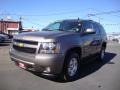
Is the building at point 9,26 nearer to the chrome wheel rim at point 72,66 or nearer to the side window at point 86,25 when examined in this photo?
the side window at point 86,25

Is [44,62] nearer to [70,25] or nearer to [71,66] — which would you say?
[71,66]

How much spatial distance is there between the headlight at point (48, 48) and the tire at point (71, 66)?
68 cm

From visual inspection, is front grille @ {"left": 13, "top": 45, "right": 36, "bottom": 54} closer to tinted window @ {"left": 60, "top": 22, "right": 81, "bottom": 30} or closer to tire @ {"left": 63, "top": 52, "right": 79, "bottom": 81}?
tire @ {"left": 63, "top": 52, "right": 79, "bottom": 81}

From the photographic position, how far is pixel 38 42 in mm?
5824

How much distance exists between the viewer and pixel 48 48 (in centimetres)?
582

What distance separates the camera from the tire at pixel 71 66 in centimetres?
640

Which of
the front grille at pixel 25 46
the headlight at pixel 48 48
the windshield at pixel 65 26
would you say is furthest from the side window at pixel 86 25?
the front grille at pixel 25 46

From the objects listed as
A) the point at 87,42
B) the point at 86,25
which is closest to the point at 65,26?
the point at 86,25

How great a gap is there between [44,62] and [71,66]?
4.39ft

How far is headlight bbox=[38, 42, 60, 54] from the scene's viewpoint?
19.0 ft

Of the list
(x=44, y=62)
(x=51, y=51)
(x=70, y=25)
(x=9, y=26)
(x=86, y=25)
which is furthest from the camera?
(x=9, y=26)

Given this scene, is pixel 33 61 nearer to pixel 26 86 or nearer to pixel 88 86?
pixel 26 86

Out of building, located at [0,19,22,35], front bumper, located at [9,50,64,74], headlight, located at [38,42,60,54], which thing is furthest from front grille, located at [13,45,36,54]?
building, located at [0,19,22,35]

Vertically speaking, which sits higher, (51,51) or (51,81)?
(51,51)
